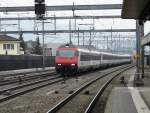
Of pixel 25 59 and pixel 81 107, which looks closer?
pixel 81 107

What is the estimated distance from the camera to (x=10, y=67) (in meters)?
55.2

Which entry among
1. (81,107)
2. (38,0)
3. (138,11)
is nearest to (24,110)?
(81,107)

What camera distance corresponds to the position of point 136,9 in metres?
17.4

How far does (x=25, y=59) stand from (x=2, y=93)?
3671 cm

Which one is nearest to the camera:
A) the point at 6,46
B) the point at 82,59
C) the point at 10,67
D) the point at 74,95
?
the point at 74,95

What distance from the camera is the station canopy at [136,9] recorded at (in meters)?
15.6

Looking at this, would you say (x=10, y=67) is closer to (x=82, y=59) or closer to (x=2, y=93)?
(x=82, y=59)

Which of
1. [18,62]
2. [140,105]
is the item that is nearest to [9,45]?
[18,62]

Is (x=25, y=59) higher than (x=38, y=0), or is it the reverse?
(x=38, y=0)

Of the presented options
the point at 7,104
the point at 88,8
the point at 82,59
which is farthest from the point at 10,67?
the point at 7,104

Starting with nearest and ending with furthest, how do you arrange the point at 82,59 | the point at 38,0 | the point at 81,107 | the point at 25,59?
the point at 81,107
the point at 38,0
the point at 82,59
the point at 25,59

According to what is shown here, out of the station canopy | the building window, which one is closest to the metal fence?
the building window

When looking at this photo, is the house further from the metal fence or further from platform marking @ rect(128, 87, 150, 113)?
platform marking @ rect(128, 87, 150, 113)

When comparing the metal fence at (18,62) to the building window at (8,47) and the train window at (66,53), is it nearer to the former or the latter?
the train window at (66,53)
